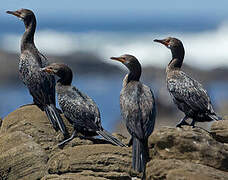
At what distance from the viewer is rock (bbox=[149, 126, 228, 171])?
529 inches

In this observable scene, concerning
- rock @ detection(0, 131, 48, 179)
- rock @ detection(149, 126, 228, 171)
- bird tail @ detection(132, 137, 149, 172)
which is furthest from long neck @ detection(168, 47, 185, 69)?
rock @ detection(0, 131, 48, 179)

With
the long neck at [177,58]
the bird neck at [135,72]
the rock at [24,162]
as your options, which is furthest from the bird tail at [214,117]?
the rock at [24,162]

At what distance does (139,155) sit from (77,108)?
232 centimetres

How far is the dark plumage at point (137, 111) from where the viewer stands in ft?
45.5

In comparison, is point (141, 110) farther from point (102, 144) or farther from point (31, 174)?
point (31, 174)

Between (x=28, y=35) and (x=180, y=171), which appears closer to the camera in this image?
(x=180, y=171)

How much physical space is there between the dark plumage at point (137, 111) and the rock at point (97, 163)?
0.25 meters

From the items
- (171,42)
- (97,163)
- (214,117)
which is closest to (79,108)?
(97,163)

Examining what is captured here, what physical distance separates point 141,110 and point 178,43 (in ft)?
A: 9.40

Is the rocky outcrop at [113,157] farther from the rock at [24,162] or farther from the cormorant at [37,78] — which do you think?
the cormorant at [37,78]

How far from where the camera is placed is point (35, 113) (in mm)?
16750

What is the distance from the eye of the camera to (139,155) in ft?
45.1

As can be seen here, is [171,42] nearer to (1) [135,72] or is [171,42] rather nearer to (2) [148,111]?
(1) [135,72]

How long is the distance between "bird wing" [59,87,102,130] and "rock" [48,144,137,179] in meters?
1.19
